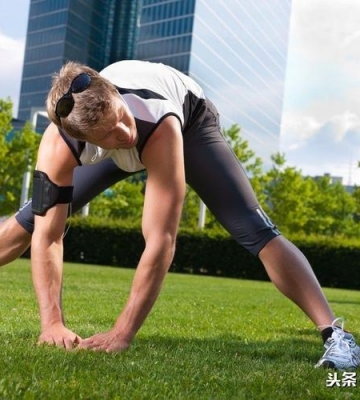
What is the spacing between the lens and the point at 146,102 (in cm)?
315

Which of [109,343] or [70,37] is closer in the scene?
[109,343]

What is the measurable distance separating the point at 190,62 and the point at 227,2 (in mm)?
12063

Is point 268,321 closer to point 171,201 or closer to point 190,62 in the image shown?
point 171,201

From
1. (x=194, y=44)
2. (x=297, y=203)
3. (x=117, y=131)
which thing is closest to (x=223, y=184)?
(x=117, y=131)

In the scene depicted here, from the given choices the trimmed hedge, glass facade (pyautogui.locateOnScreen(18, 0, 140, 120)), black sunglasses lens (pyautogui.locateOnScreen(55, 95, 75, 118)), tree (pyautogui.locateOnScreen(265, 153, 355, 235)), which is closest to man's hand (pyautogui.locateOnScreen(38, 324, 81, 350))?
black sunglasses lens (pyautogui.locateOnScreen(55, 95, 75, 118))

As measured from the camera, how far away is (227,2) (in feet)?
255

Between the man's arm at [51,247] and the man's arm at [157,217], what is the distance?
1.05ft

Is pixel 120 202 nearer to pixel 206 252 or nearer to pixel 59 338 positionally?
pixel 206 252

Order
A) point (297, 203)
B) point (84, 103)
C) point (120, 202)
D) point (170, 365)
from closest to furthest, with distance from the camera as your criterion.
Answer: point (84, 103), point (170, 365), point (120, 202), point (297, 203)

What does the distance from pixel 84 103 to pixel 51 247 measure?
1025 mm

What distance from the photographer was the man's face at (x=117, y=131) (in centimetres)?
286

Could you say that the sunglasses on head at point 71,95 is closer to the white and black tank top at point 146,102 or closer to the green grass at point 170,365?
the white and black tank top at point 146,102

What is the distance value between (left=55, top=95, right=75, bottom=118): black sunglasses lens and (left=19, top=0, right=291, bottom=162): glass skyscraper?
6834 cm

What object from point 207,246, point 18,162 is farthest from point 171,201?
point 18,162
